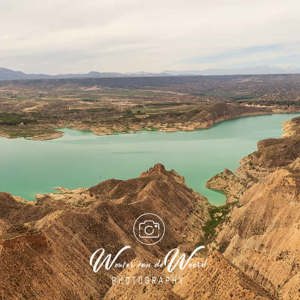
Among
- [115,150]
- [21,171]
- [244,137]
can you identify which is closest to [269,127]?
[244,137]

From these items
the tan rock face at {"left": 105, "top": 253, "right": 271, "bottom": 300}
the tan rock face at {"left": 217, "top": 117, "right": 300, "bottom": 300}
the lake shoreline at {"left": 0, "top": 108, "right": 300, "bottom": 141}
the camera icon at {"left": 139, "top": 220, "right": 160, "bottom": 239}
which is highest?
the tan rock face at {"left": 105, "top": 253, "right": 271, "bottom": 300}

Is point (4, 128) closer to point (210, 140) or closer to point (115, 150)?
point (115, 150)

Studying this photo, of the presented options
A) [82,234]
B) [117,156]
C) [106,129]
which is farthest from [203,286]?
[106,129]

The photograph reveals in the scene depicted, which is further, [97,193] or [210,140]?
[210,140]

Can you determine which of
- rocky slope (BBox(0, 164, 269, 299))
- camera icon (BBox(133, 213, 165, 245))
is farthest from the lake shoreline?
camera icon (BBox(133, 213, 165, 245))

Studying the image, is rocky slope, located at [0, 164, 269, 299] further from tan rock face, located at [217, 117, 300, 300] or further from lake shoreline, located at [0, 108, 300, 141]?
lake shoreline, located at [0, 108, 300, 141]

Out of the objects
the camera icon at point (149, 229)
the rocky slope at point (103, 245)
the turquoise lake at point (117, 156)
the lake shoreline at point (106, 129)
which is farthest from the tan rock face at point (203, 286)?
the lake shoreline at point (106, 129)

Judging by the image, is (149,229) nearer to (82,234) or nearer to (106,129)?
(82,234)
